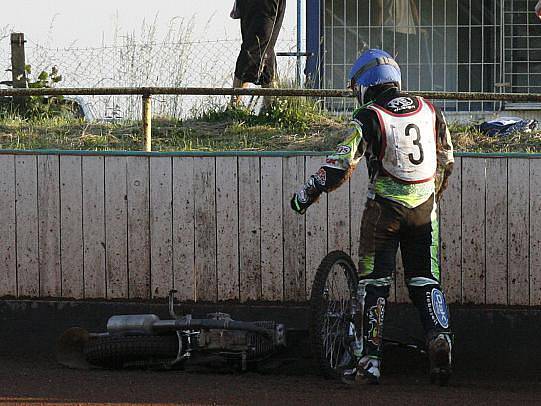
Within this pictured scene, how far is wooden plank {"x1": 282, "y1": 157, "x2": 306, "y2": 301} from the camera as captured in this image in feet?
32.0

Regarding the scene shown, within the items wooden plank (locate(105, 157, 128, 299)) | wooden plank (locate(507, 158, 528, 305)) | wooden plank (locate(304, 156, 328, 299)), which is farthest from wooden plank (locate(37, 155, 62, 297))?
wooden plank (locate(507, 158, 528, 305))

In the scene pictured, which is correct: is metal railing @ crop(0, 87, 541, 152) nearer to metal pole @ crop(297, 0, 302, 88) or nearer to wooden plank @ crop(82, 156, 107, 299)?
wooden plank @ crop(82, 156, 107, 299)

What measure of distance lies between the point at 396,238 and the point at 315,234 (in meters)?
1.62

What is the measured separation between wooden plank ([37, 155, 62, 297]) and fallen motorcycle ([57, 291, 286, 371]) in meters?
1.22

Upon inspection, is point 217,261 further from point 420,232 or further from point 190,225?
point 420,232

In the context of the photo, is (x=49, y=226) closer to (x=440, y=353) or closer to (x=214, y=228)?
(x=214, y=228)

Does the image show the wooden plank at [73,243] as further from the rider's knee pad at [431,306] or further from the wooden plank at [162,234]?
the rider's knee pad at [431,306]

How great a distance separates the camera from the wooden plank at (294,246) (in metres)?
9.76

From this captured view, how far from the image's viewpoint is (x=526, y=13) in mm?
16656

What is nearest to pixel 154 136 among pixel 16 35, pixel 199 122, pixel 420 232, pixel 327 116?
pixel 199 122

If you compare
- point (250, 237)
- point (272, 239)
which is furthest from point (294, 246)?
point (250, 237)

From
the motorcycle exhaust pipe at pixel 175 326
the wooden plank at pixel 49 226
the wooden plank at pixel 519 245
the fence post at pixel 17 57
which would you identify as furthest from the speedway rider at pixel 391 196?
the fence post at pixel 17 57

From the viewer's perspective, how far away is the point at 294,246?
9766 millimetres

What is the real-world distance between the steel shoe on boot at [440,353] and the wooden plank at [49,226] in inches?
135
